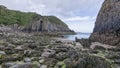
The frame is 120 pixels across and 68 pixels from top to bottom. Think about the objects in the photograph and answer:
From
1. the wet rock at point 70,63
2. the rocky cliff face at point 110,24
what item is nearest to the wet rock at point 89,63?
the wet rock at point 70,63

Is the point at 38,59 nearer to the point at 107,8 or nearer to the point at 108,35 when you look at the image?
the point at 108,35

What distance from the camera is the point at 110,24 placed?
69.4ft

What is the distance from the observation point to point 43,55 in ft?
29.5

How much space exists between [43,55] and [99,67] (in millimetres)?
2850

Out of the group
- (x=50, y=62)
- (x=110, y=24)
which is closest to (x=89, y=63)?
(x=50, y=62)

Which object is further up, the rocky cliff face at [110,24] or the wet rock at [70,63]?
the rocky cliff face at [110,24]

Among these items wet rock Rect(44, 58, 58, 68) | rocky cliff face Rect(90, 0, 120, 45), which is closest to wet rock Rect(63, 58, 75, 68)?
wet rock Rect(44, 58, 58, 68)

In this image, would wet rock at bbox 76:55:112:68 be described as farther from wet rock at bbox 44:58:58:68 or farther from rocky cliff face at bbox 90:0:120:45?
rocky cliff face at bbox 90:0:120:45

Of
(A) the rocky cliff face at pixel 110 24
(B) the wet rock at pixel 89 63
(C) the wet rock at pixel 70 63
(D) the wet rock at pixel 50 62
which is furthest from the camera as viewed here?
(A) the rocky cliff face at pixel 110 24

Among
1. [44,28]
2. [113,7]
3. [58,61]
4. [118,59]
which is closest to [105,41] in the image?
[113,7]

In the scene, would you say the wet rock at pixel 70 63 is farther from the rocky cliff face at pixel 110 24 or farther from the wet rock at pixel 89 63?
the rocky cliff face at pixel 110 24

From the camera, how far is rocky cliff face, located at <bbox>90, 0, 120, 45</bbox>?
19364mm

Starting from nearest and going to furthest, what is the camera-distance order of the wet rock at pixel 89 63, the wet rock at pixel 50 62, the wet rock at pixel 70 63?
the wet rock at pixel 89 63 < the wet rock at pixel 70 63 < the wet rock at pixel 50 62

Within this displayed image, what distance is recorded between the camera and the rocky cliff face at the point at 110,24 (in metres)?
19.4
